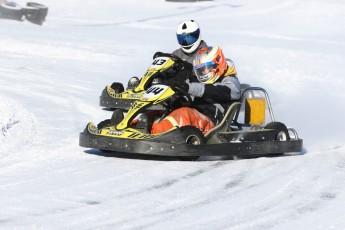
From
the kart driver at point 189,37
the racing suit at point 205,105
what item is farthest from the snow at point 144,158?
the kart driver at point 189,37

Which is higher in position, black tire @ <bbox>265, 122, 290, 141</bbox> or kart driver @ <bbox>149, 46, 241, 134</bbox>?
kart driver @ <bbox>149, 46, 241, 134</bbox>

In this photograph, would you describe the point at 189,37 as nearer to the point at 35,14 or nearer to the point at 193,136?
the point at 193,136

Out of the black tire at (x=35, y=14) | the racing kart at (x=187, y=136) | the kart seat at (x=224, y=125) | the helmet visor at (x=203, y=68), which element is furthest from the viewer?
the black tire at (x=35, y=14)

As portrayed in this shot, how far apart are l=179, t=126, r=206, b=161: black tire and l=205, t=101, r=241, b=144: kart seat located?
0.75ft

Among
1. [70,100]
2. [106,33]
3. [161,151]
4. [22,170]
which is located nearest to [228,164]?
[161,151]

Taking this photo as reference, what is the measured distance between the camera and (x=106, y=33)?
82.2ft

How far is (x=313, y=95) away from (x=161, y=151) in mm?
8302

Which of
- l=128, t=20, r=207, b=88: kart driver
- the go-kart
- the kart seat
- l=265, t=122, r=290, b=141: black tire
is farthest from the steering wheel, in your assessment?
the go-kart

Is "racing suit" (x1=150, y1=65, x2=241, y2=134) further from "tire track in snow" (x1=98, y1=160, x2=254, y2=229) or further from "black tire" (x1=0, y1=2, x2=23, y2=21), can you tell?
"black tire" (x1=0, y1=2, x2=23, y2=21)

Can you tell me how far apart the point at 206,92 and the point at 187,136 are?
2.34 ft

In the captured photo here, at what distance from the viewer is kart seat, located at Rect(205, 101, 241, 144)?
903cm

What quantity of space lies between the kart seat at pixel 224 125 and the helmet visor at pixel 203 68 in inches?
17.9

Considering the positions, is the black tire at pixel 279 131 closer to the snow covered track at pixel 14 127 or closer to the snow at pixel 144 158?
the snow at pixel 144 158

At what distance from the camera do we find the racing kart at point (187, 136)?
8.53m
